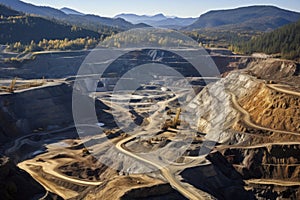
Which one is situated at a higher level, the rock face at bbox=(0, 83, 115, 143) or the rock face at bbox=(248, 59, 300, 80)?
the rock face at bbox=(248, 59, 300, 80)

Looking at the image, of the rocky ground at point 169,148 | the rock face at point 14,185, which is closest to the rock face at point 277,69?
the rocky ground at point 169,148

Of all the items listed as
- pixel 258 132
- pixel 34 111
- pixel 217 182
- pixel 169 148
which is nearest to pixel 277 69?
pixel 258 132

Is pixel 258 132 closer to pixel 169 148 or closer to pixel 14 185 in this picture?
pixel 169 148

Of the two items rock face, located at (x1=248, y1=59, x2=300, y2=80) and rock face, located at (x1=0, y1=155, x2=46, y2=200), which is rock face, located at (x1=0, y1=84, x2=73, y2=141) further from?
rock face, located at (x1=248, y1=59, x2=300, y2=80)

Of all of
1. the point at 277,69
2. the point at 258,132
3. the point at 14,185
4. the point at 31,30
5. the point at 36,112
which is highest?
the point at 31,30

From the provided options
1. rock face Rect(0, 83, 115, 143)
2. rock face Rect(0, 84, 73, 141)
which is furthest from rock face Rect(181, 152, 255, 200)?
rock face Rect(0, 84, 73, 141)

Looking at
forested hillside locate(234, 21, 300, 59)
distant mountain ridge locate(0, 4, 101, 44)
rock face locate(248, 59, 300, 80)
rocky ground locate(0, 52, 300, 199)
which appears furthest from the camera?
distant mountain ridge locate(0, 4, 101, 44)

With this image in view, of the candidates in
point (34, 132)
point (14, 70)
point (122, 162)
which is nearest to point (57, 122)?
point (34, 132)
